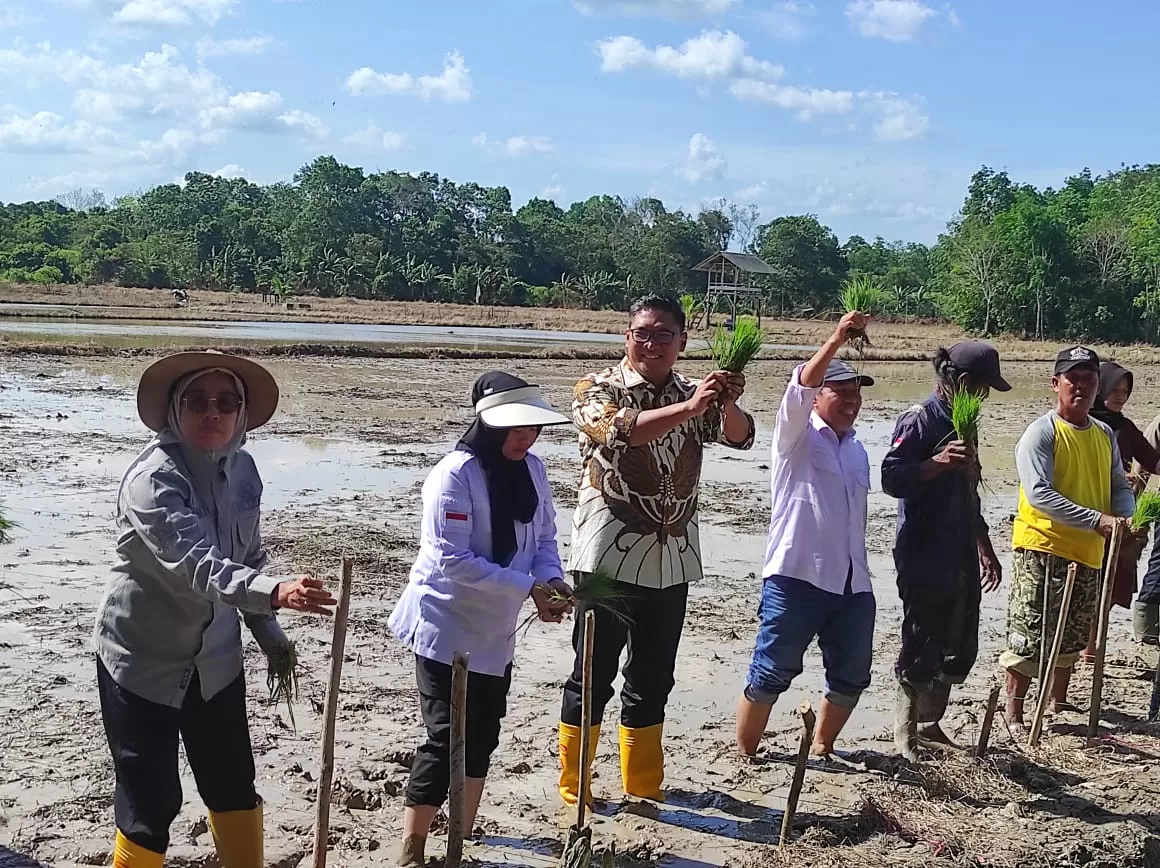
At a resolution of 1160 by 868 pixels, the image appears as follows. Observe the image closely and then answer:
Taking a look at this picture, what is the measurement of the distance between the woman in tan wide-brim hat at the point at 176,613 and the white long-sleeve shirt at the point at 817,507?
2129 mm

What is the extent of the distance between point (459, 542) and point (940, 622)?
2348 millimetres

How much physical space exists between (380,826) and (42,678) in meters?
2.22

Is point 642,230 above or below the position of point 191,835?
above

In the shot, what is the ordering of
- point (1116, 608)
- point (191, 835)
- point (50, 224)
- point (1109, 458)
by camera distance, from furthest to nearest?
point (50, 224)
point (1116, 608)
point (1109, 458)
point (191, 835)

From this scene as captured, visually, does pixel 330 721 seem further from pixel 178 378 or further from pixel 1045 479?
pixel 1045 479

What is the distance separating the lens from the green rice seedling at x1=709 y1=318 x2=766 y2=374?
13.3 ft

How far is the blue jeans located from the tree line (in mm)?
38786

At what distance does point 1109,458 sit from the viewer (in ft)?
16.6

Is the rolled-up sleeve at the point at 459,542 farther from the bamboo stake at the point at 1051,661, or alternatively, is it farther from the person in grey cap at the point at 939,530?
the bamboo stake at the point at 1051,661

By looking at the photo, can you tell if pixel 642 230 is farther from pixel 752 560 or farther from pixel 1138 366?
pixel 752 560

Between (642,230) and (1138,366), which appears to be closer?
(1138,366)

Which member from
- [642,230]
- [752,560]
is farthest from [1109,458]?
[642,230]

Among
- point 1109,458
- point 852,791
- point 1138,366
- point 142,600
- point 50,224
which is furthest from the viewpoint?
point 50,224

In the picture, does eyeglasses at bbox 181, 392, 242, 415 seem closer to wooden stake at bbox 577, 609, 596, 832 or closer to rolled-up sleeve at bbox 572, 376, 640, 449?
wooden stake at bbox 577, 609, 596, 832
